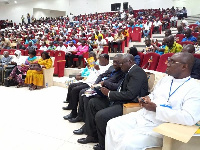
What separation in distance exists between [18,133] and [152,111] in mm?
1772

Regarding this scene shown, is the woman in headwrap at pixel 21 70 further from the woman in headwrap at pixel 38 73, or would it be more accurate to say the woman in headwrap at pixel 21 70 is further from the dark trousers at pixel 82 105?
the dark trousers at pixel 82 105

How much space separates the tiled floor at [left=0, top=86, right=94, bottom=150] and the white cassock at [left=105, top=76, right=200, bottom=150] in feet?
2.06

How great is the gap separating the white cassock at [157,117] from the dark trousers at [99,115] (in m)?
0.17

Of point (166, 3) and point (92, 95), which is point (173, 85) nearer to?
point (92, 95)

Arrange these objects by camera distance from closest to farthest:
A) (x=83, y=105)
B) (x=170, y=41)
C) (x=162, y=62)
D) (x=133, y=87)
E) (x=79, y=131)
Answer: (x=133, y=87)
(x=79, y=131)
(x=83, y=105)
(x=162, y=62)
(x=170, y=41)

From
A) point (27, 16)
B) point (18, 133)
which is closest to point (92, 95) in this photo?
point (18, 133)

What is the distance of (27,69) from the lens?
5.03 m

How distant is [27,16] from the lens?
18.2 meters

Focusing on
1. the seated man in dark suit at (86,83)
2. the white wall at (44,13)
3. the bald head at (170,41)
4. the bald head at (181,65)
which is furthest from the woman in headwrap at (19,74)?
the white wall at (44,13)

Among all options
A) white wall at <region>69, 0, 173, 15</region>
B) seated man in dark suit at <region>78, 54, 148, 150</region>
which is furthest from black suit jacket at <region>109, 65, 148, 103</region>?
white wall at <region>69, 0, 173, 15</region>

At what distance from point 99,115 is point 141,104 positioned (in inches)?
18.9

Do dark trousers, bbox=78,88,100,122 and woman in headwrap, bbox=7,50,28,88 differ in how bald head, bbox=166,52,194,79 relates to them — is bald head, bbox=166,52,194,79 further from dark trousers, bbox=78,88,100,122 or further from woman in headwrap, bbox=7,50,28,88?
woman in headwrap, bbox=7,50,28,88

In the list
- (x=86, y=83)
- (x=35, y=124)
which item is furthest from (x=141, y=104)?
(x=35, y=124)

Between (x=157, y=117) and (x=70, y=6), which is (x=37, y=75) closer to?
(x=157, y=117)
